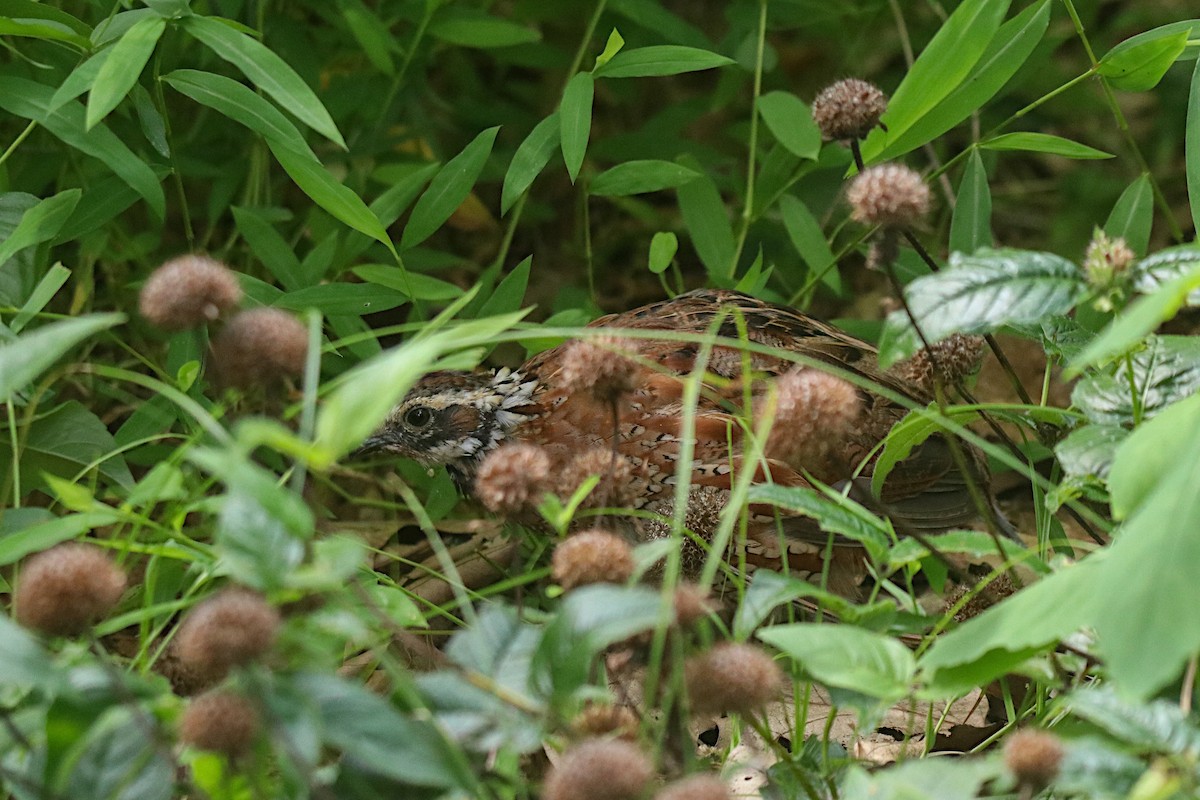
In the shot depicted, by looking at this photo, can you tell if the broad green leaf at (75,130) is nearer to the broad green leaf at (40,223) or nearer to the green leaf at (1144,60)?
the broad green leaf at (40,223)

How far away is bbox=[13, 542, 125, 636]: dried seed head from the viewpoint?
1.44 m

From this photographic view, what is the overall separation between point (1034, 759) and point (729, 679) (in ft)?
1.13

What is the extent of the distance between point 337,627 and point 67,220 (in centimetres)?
172

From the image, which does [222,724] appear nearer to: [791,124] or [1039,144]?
[1039,144]

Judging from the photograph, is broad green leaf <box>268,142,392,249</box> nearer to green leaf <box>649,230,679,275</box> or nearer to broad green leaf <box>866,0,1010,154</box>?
green leaf <box>649,230,679,275</box>

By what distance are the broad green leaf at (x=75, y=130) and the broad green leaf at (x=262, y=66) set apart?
0.31m

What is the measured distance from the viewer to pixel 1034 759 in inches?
54.2

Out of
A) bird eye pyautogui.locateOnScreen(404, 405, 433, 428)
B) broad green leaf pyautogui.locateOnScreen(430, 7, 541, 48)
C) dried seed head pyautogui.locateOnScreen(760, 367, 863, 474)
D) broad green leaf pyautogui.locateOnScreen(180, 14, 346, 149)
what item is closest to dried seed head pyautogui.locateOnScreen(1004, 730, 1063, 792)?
dried seed head pyautogui.locateOnScreen(760, 367, 863, 474)

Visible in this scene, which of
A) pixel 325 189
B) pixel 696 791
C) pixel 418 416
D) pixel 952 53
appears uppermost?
pixel 952 53

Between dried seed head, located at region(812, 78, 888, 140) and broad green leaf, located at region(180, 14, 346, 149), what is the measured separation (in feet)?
2.99

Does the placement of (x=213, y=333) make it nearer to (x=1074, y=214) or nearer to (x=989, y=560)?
(x=989, y=560)

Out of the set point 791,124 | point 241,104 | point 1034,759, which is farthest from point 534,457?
point 791,124

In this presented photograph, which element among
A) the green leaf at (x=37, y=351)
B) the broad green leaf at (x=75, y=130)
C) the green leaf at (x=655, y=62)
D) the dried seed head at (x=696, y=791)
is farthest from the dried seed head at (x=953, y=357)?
the broad green leaf at (x=75, y=130)

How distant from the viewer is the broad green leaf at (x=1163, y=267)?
1.85 metres
